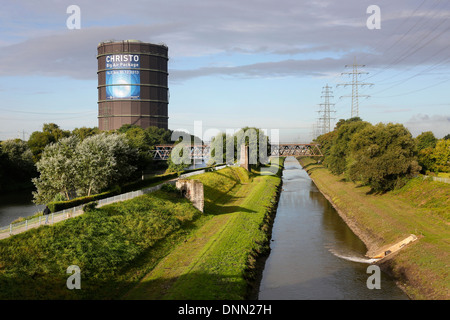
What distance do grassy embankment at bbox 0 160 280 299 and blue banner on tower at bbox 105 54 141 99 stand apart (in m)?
122

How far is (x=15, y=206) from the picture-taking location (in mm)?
58562

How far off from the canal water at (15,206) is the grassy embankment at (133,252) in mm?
18732

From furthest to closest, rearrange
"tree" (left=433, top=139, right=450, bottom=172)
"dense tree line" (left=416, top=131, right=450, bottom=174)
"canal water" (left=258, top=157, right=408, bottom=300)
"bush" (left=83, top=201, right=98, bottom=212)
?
"dense tree line" (left=416, top=131, right=450, bottom=174), "tree" (left=433, top=139, right=450, bottom=172), "bush" (left=83, top=201, right=98, bottom=212), "canal water" (left=258, top=157, right=408, bottom=300)

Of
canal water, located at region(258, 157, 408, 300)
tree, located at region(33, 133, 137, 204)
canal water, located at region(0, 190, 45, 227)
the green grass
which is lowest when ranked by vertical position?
canal water, located at region(0, 190, 45, 227)

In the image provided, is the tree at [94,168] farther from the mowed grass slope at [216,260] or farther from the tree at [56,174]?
the mowed grass slope at [216,260]

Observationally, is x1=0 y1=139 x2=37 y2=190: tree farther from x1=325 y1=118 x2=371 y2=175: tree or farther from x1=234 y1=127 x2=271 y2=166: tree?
x1=325 y1=118 x2=371 y2=175: tree

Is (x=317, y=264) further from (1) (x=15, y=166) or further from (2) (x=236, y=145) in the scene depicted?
(2) (x=236, y=145)

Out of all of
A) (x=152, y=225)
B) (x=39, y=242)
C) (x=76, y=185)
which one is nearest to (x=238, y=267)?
(x=152, y=225)

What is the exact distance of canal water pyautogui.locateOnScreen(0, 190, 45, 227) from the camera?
48.7 meters

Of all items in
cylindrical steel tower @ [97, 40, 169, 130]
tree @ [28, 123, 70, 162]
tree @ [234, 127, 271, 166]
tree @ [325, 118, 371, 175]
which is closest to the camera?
tree @ [325, 118, 371, 175]

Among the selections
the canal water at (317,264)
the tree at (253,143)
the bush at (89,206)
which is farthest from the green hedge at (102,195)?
the tree at (253,143)

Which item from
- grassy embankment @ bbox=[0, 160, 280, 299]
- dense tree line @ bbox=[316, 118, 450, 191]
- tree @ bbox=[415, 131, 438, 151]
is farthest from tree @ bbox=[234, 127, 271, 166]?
grassy embankment @ bbox=[0, 160, 280, 299]
